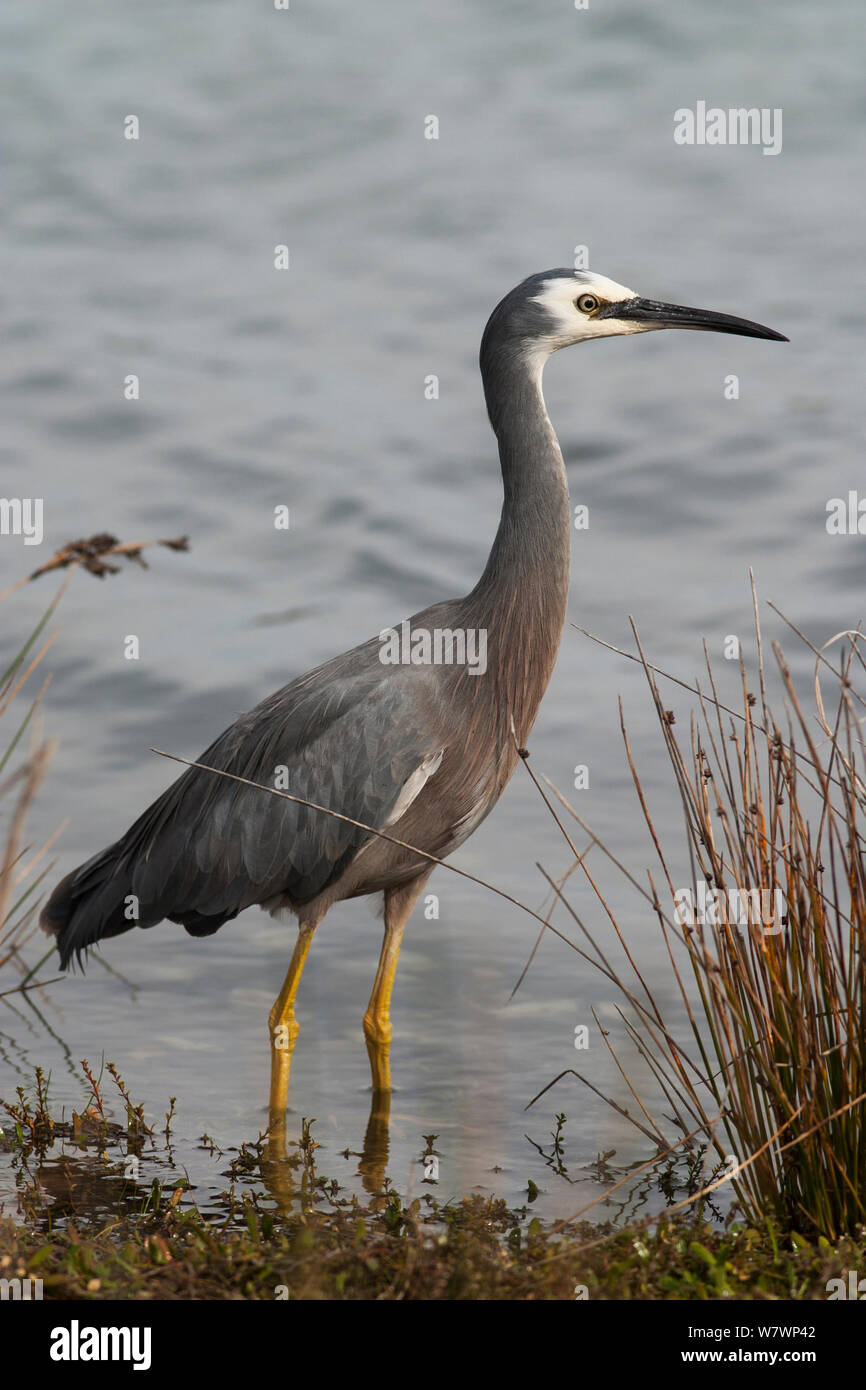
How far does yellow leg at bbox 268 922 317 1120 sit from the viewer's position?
5.29 m

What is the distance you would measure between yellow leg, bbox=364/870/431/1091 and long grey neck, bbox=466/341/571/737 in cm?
77

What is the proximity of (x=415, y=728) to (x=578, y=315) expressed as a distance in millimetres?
1477

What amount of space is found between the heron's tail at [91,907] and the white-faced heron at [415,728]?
0.20 feet

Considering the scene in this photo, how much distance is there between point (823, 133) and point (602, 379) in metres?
3.59

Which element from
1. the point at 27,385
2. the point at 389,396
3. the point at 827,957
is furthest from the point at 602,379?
the point at 827,957

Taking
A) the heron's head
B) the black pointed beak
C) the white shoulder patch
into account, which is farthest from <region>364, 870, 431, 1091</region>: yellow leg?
the black pointed beak

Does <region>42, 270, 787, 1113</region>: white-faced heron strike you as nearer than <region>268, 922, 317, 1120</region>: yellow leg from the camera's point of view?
Yes

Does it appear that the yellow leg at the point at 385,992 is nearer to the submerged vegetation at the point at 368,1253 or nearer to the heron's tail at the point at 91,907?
the heron's tail at the point at 91,907

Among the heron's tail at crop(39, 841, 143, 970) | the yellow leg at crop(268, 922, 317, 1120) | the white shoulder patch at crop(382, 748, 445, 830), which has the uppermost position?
the white shoulder patch at crop(382, 748, 445, 830)

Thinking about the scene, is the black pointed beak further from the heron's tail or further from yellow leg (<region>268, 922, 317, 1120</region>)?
the heron's tail

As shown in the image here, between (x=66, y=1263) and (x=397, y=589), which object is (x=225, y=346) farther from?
(x=66, y=1263)

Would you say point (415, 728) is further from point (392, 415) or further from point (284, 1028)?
point (392, 415)

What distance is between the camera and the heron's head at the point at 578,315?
17.3 feet

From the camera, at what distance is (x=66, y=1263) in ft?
10.4
